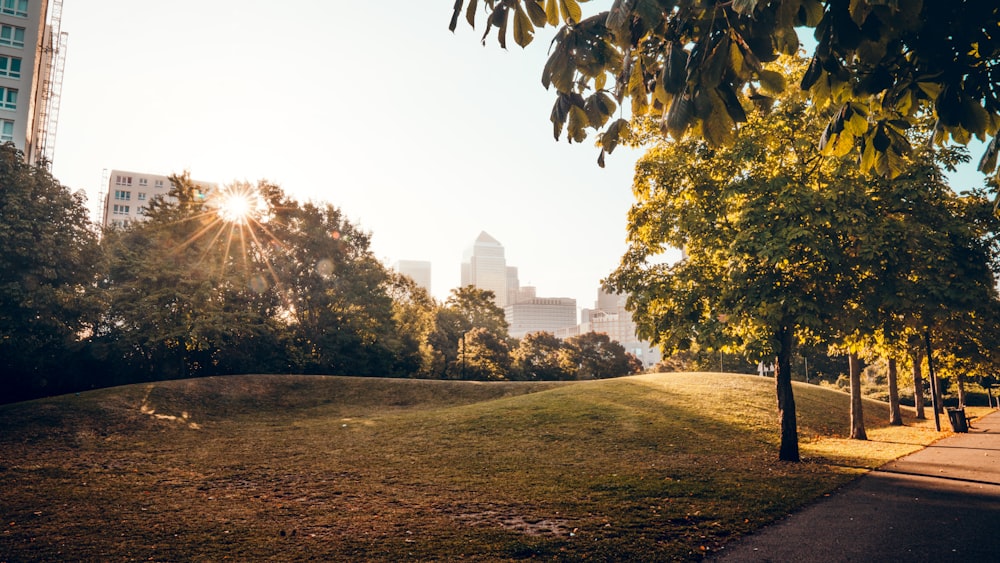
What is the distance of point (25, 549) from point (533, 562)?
268 inches

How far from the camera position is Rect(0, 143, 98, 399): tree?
23.6 m

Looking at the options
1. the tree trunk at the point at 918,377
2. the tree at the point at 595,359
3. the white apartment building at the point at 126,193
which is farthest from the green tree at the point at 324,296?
the white apartment building at the point at 126,193

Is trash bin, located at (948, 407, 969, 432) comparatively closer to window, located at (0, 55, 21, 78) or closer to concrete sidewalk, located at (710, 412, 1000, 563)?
concrete sidewalk, located at (710, 412, 1000, 563)

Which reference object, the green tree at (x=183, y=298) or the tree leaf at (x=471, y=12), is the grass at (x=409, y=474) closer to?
the green tree at (x=183, y=298)

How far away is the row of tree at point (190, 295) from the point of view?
2459 cm

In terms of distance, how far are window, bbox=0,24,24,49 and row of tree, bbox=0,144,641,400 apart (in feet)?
94.6

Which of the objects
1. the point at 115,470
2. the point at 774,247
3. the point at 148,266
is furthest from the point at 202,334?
the point at 774,247

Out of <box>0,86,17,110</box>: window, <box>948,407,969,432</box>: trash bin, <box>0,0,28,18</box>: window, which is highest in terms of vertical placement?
<box>0,0,28,18</box>: window

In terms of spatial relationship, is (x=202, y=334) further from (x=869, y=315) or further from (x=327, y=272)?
(x=869, y=315)

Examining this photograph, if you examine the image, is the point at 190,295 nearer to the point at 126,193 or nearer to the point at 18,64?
the point at 18,64

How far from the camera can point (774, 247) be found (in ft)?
39.3

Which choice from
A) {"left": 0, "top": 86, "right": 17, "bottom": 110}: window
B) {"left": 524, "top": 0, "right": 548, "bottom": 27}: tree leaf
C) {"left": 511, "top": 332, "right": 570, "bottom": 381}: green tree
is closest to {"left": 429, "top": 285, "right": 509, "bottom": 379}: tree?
{"left": 511, "top": 332, "right": 570, "bottom": 381}: green tree

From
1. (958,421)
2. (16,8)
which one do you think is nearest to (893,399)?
(958,421)

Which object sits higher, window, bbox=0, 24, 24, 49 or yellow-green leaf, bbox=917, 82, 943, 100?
window, bbox=0, 24, 24, 49
